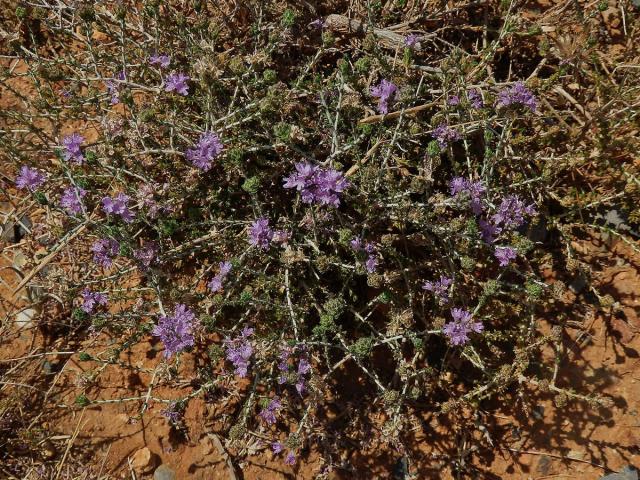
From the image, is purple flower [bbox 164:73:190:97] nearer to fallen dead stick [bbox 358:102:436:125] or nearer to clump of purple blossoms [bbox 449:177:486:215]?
fallen dead stick [bbox 358:102:436:125]

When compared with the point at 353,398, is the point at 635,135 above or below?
above

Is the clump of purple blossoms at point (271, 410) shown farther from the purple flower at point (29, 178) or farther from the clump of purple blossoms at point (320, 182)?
the purple flower at point (29, 178)

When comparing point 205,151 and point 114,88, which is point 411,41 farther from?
point 114,88

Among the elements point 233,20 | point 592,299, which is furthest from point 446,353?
point 233,20

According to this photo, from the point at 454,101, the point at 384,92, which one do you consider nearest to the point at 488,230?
the point at 454,101

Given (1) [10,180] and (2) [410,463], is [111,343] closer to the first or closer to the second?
(1) [10,180]
